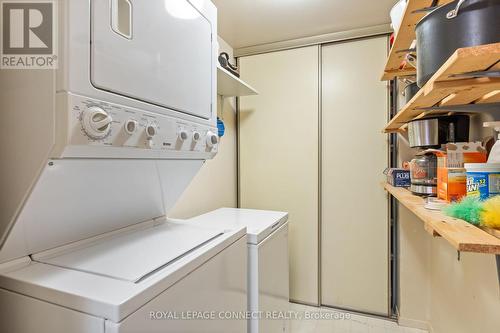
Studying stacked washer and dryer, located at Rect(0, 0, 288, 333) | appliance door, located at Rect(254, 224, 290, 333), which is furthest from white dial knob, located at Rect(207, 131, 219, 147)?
appliance door, located at Rect(254, 224, 290, 333)

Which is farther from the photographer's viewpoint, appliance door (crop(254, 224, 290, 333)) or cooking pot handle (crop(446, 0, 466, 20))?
appliance door (crop(254, 224, 290, 333))

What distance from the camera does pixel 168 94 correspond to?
3.31 feet

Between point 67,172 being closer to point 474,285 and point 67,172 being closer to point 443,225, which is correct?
point 443,225

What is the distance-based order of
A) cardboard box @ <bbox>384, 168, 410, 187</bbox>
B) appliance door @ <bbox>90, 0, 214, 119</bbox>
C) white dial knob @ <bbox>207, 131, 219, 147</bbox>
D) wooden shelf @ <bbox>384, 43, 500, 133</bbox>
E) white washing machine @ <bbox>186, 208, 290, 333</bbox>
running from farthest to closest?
cardboard box @ <bbox>384, 168, 410, 187</bbox>
white washing machine @ <bbox>186, 208, 290, 333</bbox>
white dial knob @ <bbox>207, 131, 219, 147</bbox>
appliance door @ <bbox>90, 0, 214, 119</bbox>
wooden shelf @ <bbox>384, 43, 500, 133</bbox>

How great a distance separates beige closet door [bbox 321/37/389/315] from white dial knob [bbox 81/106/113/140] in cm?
212

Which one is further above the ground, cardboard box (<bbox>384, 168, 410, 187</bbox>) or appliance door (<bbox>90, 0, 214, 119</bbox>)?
appliance door (<bbox>90, 0, 214, 119</bbox>)

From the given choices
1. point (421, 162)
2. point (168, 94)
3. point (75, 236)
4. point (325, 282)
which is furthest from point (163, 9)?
point (325, 282)

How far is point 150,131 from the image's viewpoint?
893 mm

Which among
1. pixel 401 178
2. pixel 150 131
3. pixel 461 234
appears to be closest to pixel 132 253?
pixel 150 131

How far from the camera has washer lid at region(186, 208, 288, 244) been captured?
1.61m

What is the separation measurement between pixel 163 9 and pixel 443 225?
3.94ft

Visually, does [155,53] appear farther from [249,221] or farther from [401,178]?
[401,178]

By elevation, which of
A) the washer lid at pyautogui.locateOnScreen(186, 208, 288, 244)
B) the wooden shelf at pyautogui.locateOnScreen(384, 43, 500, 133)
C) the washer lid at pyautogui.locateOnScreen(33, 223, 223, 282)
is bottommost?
the washer lid at pyautogui.locateOnScreen(186, 208, 288, 244)

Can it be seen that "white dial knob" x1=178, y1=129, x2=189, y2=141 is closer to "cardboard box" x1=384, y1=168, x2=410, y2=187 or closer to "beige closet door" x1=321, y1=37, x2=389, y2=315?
"cardboard box" x1=384, y1=168, x2=410, y2=187
